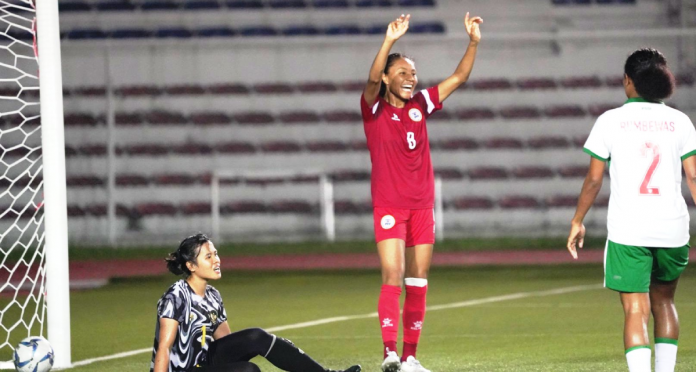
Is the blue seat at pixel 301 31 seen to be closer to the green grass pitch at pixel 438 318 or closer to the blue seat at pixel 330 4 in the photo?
the blue seat at pixel 330 4

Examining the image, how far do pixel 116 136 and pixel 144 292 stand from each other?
878 centimetres

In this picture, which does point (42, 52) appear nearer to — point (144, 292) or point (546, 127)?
point (144, 292)

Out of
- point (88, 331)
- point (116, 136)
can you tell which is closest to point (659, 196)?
point (88, 331)

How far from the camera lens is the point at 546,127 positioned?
20109mm

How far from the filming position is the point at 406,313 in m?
6.02

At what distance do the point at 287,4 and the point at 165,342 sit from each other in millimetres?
16606

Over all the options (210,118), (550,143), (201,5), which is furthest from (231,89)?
(550,143)

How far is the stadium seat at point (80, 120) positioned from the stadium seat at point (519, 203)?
8004 mm

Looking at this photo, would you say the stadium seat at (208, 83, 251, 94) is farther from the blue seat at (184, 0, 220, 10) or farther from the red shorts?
the red shorts

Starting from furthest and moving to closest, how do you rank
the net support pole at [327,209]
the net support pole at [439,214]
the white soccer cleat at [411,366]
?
the net support pole at [327,209], the net support pole at [439,214], the white soccer cleat at [411,366]

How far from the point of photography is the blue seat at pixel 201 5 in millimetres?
20875

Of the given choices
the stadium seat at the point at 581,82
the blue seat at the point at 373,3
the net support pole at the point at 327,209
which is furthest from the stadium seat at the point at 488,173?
the blue seat at the point at 373,3

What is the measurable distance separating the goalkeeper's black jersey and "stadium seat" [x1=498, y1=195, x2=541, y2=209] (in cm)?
1437

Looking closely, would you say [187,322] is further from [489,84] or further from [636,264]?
[489,84]
